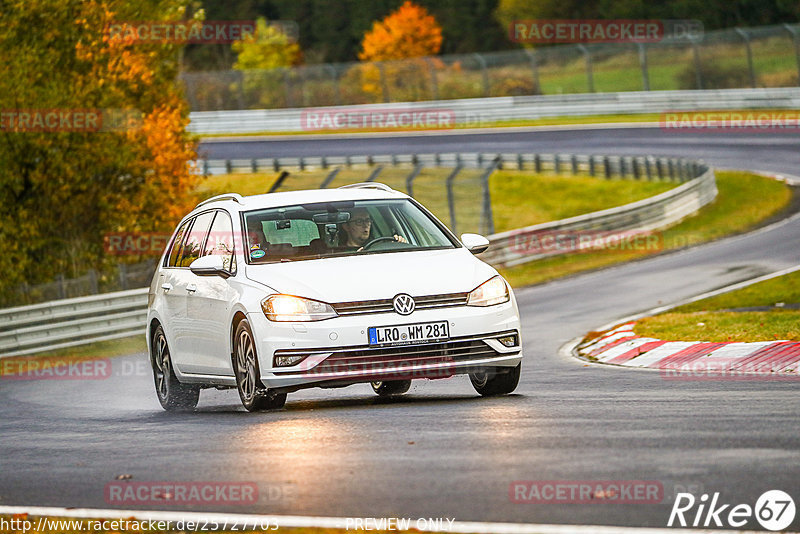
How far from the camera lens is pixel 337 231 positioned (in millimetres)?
10883

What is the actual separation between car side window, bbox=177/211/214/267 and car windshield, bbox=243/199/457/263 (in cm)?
81

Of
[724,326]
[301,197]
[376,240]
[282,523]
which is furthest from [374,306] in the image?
[724,326]

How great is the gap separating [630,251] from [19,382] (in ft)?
51.1

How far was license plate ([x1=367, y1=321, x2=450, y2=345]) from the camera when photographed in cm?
974

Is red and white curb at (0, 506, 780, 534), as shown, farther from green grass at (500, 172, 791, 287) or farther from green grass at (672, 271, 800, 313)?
green grass at (500, 172, 791, 287)

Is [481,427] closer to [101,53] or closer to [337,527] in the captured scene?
[337,527]

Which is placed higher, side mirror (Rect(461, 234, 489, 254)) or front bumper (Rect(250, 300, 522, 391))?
side mirror (Rect(461, 234, 489, 254))

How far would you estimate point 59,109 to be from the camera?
2566 cm

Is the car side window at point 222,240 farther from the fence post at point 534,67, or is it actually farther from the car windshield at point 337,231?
the fence post at point 534,67

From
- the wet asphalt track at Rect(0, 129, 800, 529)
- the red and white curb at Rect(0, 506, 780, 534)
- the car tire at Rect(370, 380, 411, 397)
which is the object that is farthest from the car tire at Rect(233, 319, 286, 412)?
the red and white curb at Rect(0, 506, 780, 534)

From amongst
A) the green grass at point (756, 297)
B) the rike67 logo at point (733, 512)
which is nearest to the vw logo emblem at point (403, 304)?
the rike67 logo at point (733, 512)

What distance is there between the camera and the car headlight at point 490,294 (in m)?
10.0

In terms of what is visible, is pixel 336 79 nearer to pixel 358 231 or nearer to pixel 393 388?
pixel 393 388

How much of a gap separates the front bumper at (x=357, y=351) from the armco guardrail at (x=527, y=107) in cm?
4169
